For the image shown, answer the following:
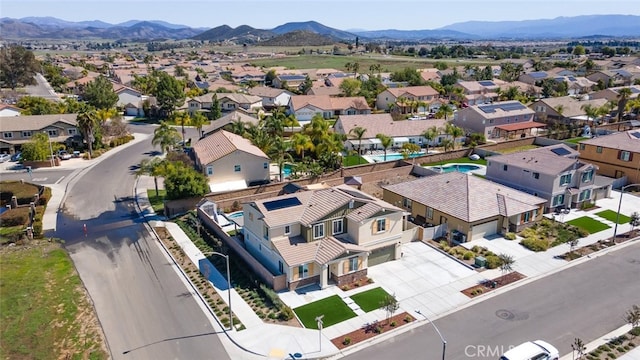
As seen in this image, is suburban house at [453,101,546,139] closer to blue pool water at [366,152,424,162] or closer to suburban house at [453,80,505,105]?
blue pool water at [366,152,424,162]

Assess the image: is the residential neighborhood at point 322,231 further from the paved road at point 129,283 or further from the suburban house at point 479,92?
the suburban house at point 479,92

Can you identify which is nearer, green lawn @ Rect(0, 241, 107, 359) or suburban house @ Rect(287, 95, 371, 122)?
green lawn @ Rect(0, 241, 107, 359)

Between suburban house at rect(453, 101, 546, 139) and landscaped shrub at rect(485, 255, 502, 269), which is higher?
suburban house at rect(453, 101, 546, 139)

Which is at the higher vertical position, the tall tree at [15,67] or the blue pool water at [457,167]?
the tall tree at [15,67]

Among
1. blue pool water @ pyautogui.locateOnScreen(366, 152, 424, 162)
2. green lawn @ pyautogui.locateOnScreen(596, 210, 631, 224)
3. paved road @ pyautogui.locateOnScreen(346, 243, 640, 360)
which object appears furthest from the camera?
blue pool water @ pyautogui.locateOnScreen(366, 152, 424, 162)

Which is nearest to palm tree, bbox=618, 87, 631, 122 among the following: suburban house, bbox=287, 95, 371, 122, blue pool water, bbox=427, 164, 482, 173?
blue pool water, bbox=427, 164, 482, 173

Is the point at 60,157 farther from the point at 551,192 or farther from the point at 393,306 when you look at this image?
the point at 551,192

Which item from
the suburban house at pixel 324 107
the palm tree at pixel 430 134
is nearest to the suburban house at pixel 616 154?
the palm tree at pixel 430 134
